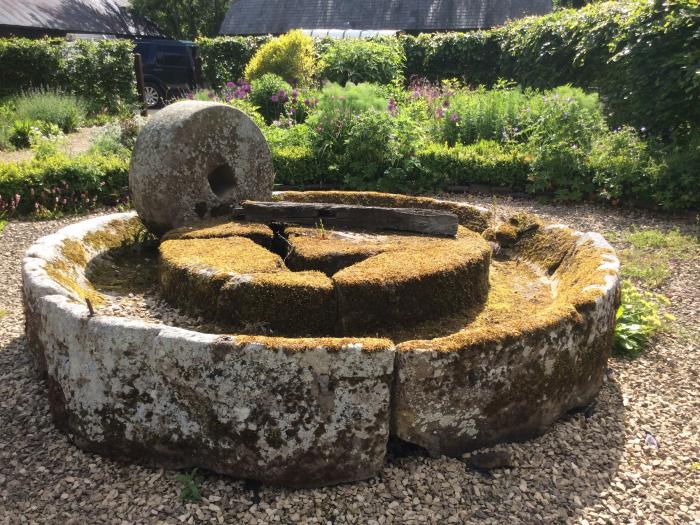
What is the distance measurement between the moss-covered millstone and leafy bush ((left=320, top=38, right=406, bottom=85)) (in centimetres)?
1161

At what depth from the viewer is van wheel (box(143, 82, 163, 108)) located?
2053 centimetres

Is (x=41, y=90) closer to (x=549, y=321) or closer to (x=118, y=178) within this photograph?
(x=118, y=178)

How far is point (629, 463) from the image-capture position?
10.7ft

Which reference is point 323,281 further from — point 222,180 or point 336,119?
point 336,119

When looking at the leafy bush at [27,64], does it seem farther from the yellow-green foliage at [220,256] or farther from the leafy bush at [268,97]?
the yellow-green foliage at [220,256]

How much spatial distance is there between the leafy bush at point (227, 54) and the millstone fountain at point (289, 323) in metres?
19.7

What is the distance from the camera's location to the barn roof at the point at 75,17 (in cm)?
2678

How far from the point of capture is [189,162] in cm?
475

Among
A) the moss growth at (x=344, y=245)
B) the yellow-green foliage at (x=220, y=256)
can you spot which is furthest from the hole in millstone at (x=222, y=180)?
the yellow-green foliage at (x=220, y=256)

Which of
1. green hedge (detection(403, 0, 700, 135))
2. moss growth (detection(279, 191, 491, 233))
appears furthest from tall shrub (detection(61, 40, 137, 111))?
moss growth (detection(279, 191, 491, 233))

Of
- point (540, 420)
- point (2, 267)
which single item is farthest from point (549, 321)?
point (2, 267)

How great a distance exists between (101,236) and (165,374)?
97.6 inches

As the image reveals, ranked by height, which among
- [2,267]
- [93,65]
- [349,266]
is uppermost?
[93,65]

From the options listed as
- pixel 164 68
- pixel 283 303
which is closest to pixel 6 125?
pixel 164 68
